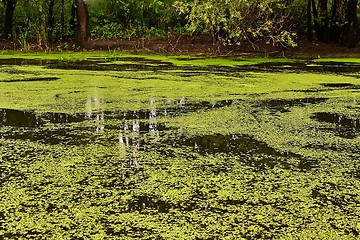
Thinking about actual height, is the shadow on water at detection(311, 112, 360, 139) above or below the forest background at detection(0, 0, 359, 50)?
below

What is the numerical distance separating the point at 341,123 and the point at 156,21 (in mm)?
11808

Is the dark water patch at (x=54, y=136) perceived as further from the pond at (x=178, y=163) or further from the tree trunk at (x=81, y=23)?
the tree trunk at (x=81, y=23)

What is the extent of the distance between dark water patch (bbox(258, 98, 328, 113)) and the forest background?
501cm

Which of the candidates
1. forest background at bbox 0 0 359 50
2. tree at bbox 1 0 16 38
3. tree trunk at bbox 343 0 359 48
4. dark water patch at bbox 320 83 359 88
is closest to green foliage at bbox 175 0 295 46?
forest background at bbox 0 0 359 50

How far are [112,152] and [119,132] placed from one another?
517 millimetres

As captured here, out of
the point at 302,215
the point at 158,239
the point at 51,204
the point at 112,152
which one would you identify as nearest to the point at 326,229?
the point at 302,215

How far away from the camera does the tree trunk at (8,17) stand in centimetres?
1373

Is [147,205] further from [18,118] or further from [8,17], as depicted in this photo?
[8,17]

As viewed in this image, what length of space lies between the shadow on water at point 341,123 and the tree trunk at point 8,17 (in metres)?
11.5

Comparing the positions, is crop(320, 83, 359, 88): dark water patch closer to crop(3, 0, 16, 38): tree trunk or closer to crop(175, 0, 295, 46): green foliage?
crop(175, 0, 295, 46): green foliage

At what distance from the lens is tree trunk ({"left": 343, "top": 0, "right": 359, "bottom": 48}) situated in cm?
1105

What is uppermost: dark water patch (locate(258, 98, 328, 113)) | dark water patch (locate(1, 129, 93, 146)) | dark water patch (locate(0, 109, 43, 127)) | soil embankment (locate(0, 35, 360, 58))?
soil embankment (locate(0, 35, 360, 58))

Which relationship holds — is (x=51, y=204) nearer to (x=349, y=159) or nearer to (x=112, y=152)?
(x=112, y=152)

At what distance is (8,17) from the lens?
13.9m
